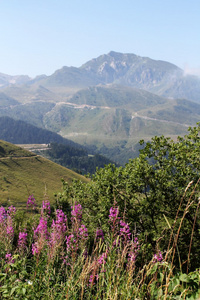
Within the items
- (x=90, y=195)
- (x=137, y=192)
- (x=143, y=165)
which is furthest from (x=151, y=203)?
Answer: (x=90, y=195)

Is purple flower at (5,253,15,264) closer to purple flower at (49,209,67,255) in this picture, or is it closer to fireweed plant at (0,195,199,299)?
fireweed plant at (0,195,199,299)

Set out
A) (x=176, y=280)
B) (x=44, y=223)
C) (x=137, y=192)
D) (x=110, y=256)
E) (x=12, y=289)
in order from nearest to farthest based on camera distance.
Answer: (x=176, y=280) < (x=110, y=256) < (x=12, y=289) < (x=44, y=223) < (x=137, y=192)

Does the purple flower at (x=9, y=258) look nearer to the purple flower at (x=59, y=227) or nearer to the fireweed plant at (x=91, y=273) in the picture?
the fireweed plant at (x=91, y=273)

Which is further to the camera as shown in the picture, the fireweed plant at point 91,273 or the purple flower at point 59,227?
the purple flower at point 59,227

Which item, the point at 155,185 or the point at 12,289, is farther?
the point at 155,185

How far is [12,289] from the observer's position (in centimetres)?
525

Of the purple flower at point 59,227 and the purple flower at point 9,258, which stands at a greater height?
the purple flower at point 59,227

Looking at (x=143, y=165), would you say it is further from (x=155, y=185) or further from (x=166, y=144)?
(x=166, y=144)

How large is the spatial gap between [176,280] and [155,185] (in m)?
19.6

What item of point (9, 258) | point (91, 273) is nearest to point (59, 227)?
point (9, 258)

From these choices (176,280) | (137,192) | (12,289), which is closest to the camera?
(176,280)

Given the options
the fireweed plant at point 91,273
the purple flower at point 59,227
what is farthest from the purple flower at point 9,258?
the purple flower at point 59,227

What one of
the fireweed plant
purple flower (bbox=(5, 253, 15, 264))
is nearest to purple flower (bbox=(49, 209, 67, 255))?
the fireweed plant

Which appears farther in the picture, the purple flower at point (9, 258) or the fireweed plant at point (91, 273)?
the purple flower at point (9, 258)
